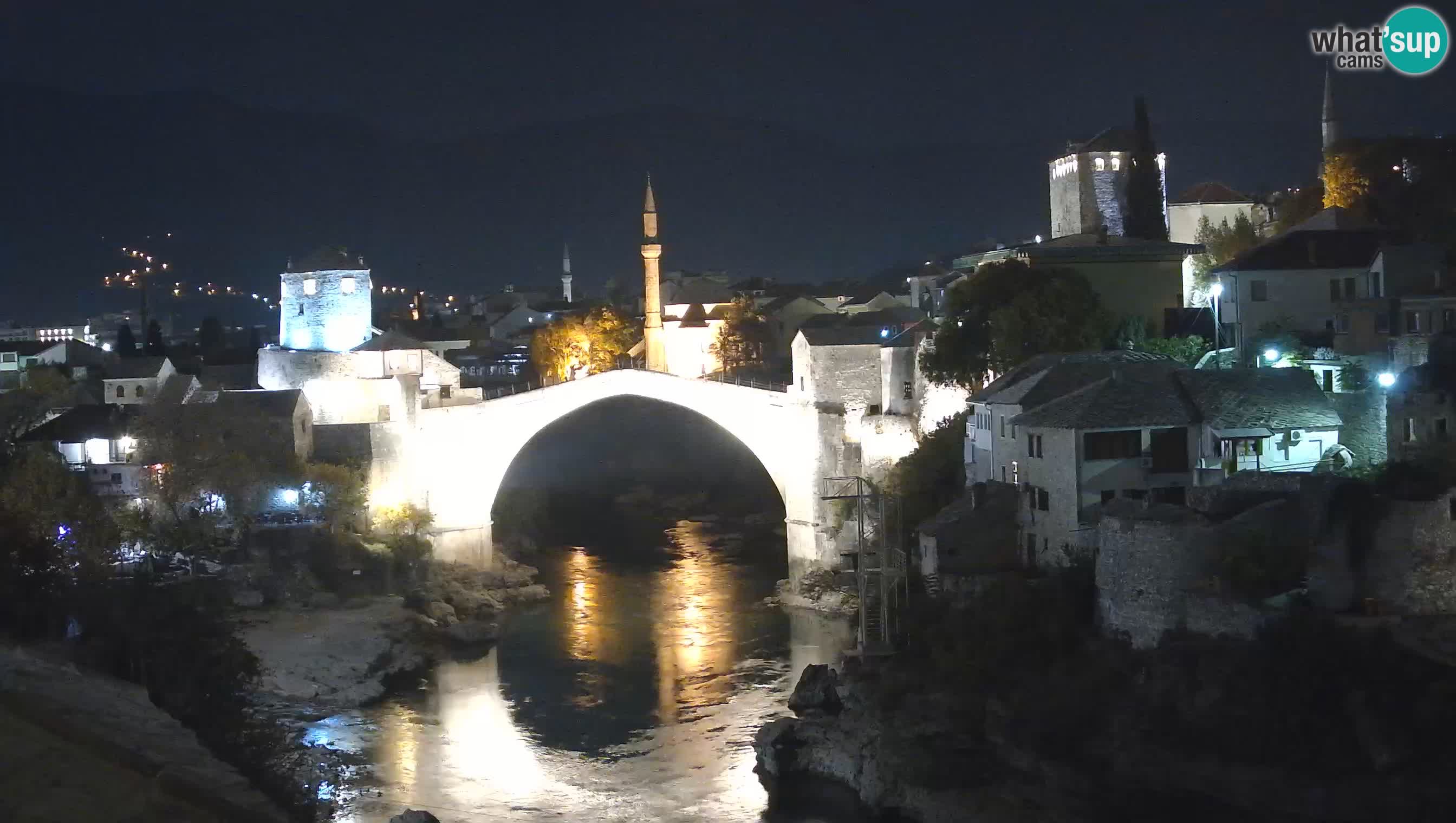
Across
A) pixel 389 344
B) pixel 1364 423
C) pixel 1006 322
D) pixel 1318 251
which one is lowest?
pixel 1364 423

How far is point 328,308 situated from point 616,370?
17.8 feet

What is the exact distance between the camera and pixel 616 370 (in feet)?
91.8

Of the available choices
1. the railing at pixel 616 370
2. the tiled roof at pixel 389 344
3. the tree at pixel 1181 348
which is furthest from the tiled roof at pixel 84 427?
the tree at pixel 1181 348

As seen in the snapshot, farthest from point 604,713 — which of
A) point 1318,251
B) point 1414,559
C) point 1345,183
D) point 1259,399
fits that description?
point 1345,183

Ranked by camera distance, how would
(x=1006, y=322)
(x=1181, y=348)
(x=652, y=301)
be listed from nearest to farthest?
(x=1181, y=348) < (x=1006, y=322) < (x=652, y=301)

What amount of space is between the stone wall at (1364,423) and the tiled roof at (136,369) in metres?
20.0

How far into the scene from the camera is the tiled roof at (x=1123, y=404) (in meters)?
16.9

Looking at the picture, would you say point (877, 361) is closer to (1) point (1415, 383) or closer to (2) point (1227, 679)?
(1) point (1415, 383)

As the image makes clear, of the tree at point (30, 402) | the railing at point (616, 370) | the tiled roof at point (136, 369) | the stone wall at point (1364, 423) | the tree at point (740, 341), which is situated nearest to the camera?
the stone wall at point (1364, 423)

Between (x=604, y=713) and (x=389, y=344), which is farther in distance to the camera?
(x=389, y=344)

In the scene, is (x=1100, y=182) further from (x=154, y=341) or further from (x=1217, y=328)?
(x=154, y=341)

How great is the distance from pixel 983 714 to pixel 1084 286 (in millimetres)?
8321

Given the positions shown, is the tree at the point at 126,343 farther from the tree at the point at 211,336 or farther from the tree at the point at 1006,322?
the tree at the point at 1006,322

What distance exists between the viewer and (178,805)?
13.3 m
